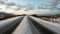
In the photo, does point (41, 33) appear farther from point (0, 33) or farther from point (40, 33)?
point (0, 33)

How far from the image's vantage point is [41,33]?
8.54 metres

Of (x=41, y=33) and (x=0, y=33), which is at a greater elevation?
(x=0, y=33)

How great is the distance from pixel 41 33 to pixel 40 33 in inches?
3.8

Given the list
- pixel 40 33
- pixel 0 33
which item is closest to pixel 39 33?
pixel 40 33

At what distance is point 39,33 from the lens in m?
8.45

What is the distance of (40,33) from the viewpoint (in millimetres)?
8469

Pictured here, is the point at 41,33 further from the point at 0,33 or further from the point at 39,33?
the point at 0,33

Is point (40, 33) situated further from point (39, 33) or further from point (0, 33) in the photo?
point (0, 33)

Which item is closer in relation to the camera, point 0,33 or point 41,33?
point 0,33

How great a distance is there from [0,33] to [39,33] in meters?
2.40

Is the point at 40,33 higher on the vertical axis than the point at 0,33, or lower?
lower

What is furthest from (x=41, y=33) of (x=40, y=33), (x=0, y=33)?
(x=0, y=33)

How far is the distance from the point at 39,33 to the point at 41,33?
Answer: 0.51ft
